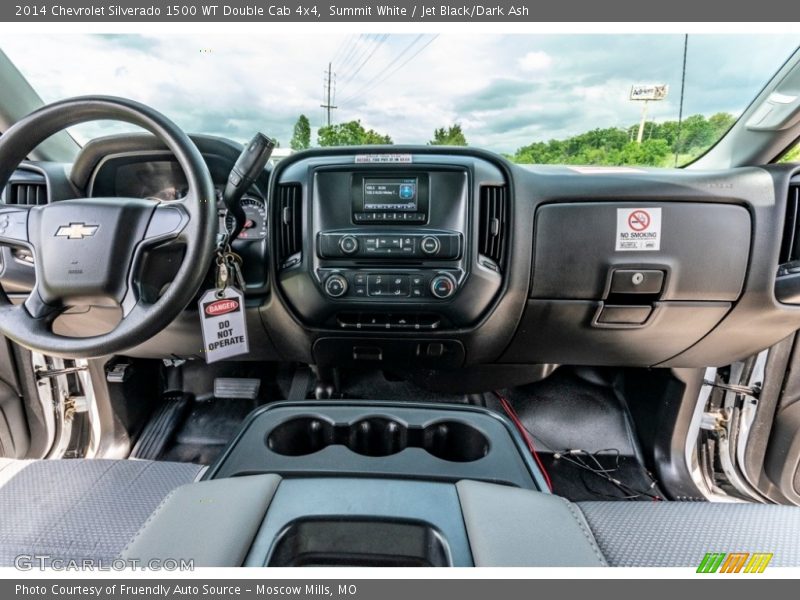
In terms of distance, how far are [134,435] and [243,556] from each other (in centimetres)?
149

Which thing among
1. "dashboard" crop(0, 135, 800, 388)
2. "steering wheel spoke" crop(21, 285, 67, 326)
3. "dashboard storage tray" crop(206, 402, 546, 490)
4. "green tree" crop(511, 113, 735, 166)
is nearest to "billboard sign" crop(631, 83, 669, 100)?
"green tree" crop(511, 113, 735, 166)

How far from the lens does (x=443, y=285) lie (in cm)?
145

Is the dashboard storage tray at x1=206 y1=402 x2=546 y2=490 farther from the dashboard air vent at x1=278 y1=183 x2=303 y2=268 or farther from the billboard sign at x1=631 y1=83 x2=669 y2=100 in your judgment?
the billboard sign at x1=631 y1=83 x2=669 y2=100

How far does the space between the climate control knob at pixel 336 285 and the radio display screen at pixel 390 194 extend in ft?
0.74

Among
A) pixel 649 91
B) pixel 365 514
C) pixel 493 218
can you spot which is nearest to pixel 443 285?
pixel 493 218

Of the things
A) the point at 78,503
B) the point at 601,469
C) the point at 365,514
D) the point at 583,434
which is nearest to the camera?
the point at 365,514

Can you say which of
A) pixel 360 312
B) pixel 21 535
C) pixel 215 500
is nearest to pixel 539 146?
pixel 360 312

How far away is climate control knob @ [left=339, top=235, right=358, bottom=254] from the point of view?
1.43 meters

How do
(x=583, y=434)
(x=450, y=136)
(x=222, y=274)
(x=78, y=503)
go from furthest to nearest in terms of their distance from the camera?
(x=583, y=434) → (x=450, y=136) → (x=222, y=274) → (x=78, y=503)

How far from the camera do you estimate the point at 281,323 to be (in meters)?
1.61

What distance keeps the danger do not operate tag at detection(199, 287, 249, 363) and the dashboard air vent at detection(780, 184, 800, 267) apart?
1.63 metres

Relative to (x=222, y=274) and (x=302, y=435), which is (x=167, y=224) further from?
(x=302, y=435)

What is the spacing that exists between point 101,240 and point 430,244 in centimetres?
86

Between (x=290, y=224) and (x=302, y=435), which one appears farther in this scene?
(x=290, y=224)
